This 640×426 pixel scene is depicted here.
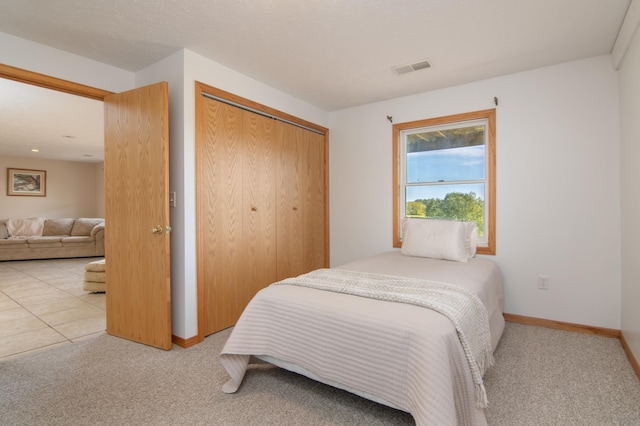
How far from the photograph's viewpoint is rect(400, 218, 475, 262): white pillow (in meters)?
3.00

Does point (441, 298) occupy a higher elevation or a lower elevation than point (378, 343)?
higher

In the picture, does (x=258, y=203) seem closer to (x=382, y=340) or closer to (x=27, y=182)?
(x=382, y=340)

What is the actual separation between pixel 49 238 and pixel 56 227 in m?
0.61

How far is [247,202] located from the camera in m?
3.19

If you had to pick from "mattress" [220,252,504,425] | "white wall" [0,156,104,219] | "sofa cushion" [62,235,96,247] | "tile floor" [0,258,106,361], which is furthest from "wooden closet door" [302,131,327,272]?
"white wall" [0,156,104,219]

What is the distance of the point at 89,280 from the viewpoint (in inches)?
165

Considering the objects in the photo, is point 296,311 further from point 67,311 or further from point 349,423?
point 67,311


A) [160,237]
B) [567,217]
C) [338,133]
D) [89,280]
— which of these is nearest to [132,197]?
[160,237]

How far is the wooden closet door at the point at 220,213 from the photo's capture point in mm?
2773

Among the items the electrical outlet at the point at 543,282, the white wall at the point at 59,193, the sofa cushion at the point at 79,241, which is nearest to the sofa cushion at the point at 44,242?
the sofa cushion at the point at 79,241

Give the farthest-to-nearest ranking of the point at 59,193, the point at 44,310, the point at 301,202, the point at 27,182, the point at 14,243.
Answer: the point at 59,193 → the point at 27,182 → the point at 14,243 → the point at 301,202 → the point at 44,310

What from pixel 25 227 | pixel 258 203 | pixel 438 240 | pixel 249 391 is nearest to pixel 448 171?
pixel 438 240

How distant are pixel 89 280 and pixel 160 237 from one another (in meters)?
2.45

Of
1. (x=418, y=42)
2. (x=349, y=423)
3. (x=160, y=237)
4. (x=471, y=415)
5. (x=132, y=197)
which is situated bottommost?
(x=349, y=423)
